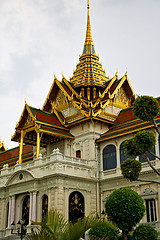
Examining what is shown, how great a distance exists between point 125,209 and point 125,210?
0.25 feet

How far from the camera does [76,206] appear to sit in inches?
1045

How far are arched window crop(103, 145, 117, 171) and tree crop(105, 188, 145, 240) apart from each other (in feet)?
40.7

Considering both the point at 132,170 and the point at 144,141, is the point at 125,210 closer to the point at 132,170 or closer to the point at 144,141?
the point at 132,170

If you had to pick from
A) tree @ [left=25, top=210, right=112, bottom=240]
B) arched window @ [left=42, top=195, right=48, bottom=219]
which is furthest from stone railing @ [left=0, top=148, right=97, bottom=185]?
tree @ [left=25, top=210, right=112, bottom=240]

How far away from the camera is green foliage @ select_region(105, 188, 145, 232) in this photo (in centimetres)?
1505

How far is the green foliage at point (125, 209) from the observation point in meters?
15.0

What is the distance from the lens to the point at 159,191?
24.7 meters

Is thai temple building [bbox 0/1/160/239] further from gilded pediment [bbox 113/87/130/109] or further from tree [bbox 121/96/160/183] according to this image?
tree [bbox 121/96/160/183]

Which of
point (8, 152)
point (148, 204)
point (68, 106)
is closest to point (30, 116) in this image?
point (68, 106)

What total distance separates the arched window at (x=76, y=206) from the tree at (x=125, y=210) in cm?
1079

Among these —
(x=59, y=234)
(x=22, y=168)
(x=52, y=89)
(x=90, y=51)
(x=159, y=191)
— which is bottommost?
(x=59, y=234)

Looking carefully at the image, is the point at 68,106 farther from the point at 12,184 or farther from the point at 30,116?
the point at 12,184

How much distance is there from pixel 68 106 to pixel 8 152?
591 inches

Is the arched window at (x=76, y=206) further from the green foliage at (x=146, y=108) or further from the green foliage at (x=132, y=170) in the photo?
the green foliage at (x=146, y=108)
